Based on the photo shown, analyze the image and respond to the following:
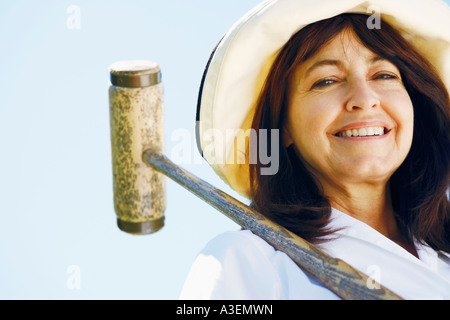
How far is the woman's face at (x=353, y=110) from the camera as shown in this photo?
1.79 m

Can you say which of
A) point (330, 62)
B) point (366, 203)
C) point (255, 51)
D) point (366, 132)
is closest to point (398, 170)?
point (366, 203)

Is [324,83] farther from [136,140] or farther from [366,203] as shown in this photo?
[136,140]

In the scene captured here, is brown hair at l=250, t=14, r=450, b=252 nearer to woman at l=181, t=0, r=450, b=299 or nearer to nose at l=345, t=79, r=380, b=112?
woman at l=181, t=0, r=450, b=299

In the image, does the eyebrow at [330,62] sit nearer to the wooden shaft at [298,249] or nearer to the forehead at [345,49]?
the forehead at [345,49]

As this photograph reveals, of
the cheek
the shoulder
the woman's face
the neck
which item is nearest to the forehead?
the woman's face

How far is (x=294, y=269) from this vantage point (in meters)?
1.57

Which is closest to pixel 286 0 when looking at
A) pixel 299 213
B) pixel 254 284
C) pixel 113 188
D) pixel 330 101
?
pixel 330 101

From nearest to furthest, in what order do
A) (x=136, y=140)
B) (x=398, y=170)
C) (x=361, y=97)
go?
(x=361, y=97)
(x=398, y=170)
(x=136, y=140)

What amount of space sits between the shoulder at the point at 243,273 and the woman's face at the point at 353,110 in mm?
364

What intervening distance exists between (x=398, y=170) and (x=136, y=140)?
844 millimetres

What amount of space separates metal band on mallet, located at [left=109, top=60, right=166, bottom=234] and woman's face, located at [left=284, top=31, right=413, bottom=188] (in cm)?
58

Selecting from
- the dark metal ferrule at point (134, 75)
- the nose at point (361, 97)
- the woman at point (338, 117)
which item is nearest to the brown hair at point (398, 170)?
the woman at point (338, 117)

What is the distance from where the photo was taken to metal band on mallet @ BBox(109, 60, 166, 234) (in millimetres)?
2205
